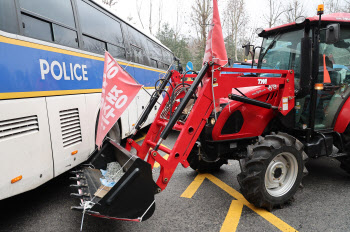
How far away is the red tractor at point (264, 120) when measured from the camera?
9.07 ft

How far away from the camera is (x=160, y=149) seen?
2.85 metres

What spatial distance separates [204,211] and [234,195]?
691 millimetres

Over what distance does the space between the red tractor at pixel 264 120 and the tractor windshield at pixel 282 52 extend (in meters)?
0.02

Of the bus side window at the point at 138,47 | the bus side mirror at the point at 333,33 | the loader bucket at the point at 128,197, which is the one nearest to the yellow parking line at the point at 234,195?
the loader bucket at the point at 128,197

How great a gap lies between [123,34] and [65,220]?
465 centimetres

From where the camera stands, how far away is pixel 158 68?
9.09 m

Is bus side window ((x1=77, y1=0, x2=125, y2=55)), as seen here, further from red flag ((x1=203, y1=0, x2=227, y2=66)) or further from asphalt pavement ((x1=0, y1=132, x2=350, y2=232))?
asphalt pavement ((x1=0, y1=132, x2=350, y2=232))

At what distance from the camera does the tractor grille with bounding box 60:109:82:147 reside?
352 cm

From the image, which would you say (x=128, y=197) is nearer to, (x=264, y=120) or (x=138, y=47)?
(x=264, y=120)

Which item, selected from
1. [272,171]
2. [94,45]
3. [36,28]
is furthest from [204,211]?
[94,45]

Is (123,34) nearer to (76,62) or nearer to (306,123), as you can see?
(76,62)

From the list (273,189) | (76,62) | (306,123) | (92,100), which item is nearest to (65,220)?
(92,100)

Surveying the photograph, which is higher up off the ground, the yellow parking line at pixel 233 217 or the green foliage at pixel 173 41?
the green foliage at pixel 173 41

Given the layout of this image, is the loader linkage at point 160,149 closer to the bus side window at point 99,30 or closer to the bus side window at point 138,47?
the bus side window at point 99,30
